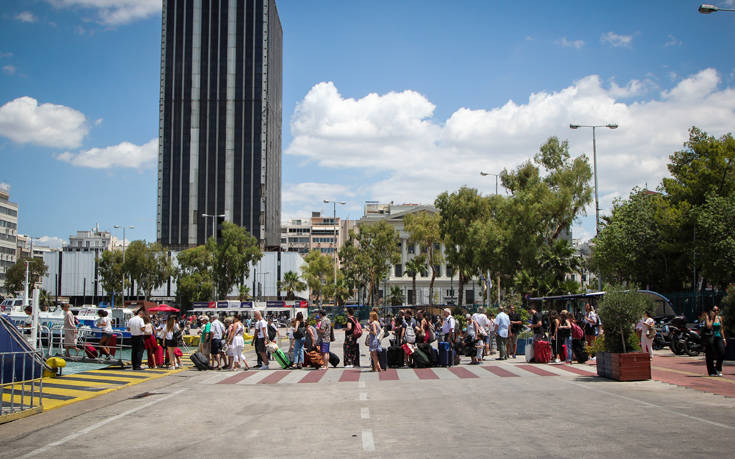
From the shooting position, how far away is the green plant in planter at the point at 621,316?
1494cm

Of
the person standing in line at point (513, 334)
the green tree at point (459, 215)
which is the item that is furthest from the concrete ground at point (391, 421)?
the green tree at point (459, 215)

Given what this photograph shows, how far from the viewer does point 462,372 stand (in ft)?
60.4

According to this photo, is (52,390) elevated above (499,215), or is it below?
below

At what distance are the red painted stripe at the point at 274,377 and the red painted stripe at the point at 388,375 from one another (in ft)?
8.97

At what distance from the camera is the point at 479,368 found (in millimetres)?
19609

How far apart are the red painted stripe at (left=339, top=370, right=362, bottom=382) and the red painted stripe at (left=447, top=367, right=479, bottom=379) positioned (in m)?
2.72

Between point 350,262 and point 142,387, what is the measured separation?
210 ft

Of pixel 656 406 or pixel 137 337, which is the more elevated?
pixel 137 337

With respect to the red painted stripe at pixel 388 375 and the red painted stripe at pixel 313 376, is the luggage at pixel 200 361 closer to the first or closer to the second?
the red painted stripe at pixel 313 376

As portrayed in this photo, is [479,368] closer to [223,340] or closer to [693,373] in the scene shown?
[693,373]

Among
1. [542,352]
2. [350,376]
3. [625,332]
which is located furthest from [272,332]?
[625,332]

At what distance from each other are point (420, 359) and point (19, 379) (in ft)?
38.4

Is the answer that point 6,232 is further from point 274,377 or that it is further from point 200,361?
point 274,377

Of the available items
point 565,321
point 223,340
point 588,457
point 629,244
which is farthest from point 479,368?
point 629,244
